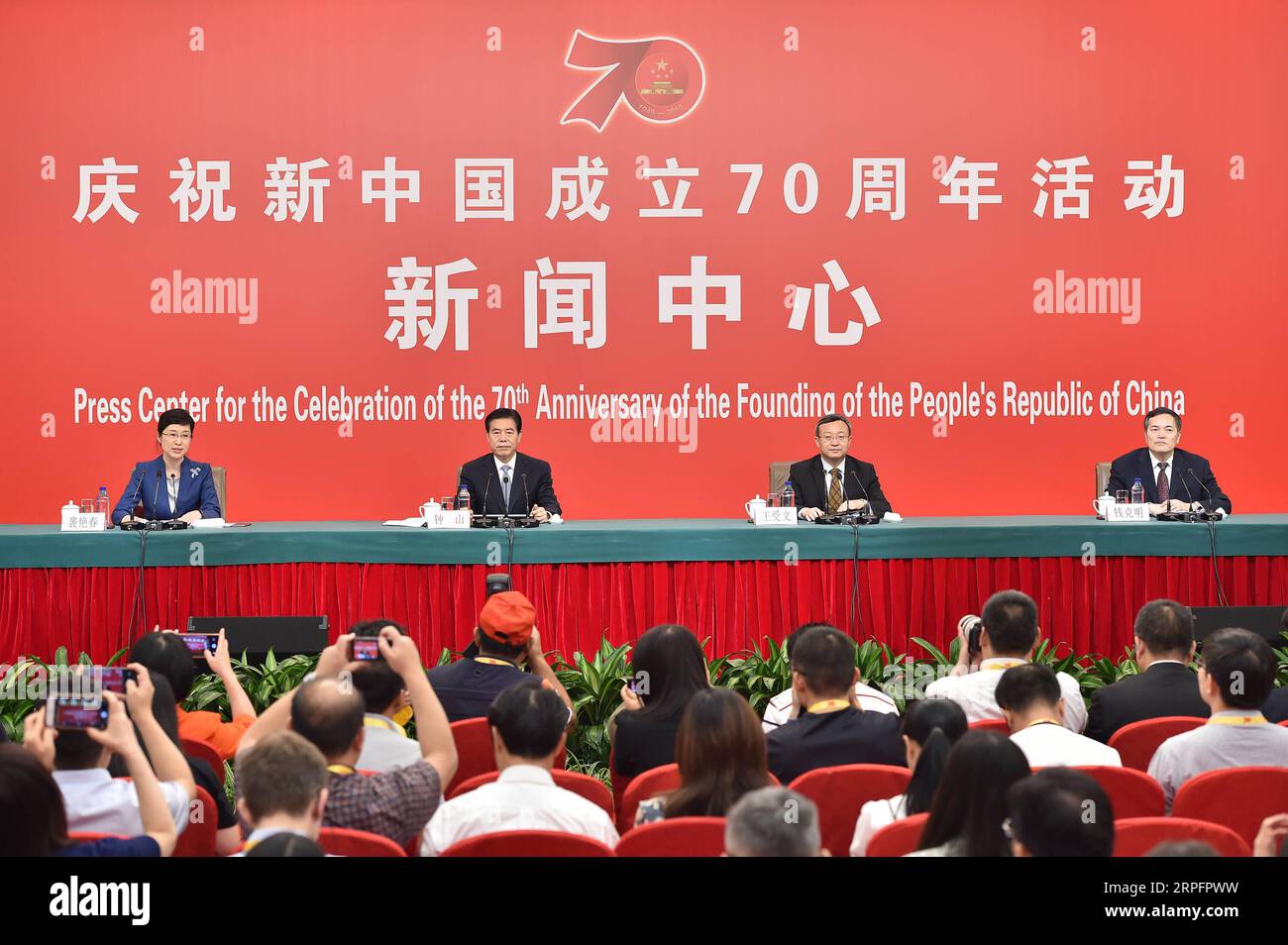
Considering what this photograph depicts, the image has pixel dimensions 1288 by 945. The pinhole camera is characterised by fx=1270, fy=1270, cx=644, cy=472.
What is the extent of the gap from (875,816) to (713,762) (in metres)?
0.28

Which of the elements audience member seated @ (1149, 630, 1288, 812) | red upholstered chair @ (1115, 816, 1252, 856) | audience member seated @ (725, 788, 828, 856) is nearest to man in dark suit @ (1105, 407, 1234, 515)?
audience member seated @ (1149, 630, 1288, 812)

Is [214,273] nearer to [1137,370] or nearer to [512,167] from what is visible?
[512,167]

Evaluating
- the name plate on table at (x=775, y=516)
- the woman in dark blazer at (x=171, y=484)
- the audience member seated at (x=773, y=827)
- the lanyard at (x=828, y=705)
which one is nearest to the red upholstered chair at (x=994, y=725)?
the lanyard at (x=828, y=705)

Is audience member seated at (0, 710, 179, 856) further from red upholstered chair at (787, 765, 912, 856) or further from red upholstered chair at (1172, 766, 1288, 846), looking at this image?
red upholstered chair at (1172, 766, 1288, 846)

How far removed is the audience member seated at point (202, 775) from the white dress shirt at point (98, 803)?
28cm


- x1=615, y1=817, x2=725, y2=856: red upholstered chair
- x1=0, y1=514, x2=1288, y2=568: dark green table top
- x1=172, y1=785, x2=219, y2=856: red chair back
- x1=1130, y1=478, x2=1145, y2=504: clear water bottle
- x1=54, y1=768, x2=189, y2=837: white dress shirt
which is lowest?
x1=172, y1=785, x2=219, y2=856: red chair back

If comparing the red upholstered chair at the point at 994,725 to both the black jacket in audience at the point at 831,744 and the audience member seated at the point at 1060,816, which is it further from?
the audience member seated at the point at 1060,816

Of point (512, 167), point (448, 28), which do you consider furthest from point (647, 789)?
point (448, 28)

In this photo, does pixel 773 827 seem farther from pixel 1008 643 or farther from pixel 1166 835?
pixel 1008 643

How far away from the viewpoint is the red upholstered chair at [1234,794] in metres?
2.25

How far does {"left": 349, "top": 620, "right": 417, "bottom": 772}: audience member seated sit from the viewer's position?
96.4 inches

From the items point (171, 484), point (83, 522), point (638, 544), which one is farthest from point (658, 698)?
point (171, 484)

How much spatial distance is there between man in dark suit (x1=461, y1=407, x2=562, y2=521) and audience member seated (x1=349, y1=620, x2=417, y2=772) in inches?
109

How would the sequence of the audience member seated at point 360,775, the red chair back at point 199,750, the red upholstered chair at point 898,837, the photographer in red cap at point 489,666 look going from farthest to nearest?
the photographer in red cap at point 489,666 < the red chair back at point 199,750 < the audience member seated at point 360,775 < the red upholstered chair at point 898,837
